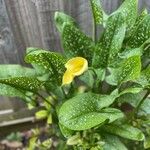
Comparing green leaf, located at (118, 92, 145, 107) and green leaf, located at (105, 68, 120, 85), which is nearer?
green leaf, located at (105, 68, 120, 85)

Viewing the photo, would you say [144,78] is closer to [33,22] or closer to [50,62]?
[50,62]

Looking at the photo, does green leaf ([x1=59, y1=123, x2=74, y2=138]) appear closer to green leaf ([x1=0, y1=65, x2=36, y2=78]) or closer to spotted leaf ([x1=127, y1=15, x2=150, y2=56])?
green leaf ([x1=0, y1=65, x2=36, y2=78])

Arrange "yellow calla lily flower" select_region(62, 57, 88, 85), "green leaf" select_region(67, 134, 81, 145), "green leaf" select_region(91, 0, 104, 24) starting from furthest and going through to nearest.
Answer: "green leaf" select_region(67, 134, 81, 145)
"green leaf" select_region(91, 0, 104, 24)
"yellow calla lily flower" select_region(62, 57, 88, 85)

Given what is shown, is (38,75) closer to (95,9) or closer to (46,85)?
(46,85)

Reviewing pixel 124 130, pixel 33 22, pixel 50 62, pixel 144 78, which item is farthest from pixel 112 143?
pixel 33 22

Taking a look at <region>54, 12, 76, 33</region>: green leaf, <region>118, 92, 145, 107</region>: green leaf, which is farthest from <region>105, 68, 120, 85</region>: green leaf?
<region>54, 12, 76, 33</region>: green leaf

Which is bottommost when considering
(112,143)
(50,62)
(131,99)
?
(112,143)

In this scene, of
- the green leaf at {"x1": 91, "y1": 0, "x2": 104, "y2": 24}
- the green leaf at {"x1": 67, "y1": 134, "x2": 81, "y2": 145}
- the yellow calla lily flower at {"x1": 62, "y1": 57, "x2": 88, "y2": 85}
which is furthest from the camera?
the green leaf at {"x1": 67, "y1": 134, "x2": 81, "y2": 145}
